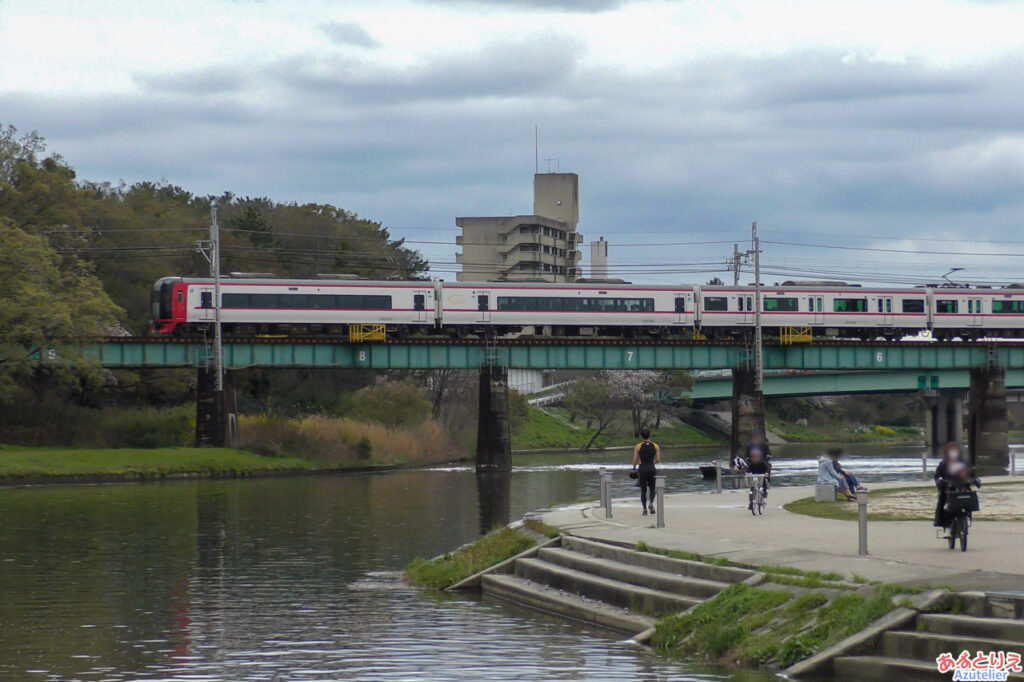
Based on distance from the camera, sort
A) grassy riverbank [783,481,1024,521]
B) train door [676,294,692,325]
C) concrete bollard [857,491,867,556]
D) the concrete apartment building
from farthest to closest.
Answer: the concrete apartment building < train door [676,294,692,325] < grassy riverbank [783,481,1024,521] < concrete bollard [857,491,867,556]

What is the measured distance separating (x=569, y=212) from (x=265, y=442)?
9185 cm

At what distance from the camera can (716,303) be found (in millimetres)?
74000

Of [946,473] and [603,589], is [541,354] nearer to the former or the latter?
[946,473]

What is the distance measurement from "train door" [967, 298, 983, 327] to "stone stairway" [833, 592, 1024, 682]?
65.3 meters

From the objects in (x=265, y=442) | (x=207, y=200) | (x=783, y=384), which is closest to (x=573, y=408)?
(x=783, y=384)

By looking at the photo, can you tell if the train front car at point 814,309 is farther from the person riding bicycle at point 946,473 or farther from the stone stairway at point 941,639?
the stone stairway at point 941,639

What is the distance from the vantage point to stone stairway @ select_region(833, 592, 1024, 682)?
13477mm

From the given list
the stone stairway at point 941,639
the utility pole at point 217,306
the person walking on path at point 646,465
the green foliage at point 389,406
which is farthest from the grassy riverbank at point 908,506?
the green foliage at point 389,406

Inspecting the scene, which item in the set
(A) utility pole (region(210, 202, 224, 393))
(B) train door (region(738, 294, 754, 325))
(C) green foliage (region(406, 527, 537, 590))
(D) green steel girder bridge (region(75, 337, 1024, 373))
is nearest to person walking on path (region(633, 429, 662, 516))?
(C) green foliage (region(406, 527, 537, 590))

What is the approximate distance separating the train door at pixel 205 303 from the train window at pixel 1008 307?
139 feet

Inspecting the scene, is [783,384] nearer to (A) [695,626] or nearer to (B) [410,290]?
(B) [410,290]

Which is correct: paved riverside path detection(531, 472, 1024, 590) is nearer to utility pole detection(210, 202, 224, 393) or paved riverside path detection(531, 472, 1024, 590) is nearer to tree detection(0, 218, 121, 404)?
tree detection(0, 218, 121, 404)

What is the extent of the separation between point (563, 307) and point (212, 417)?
19.0 m

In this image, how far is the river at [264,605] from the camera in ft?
50.9
